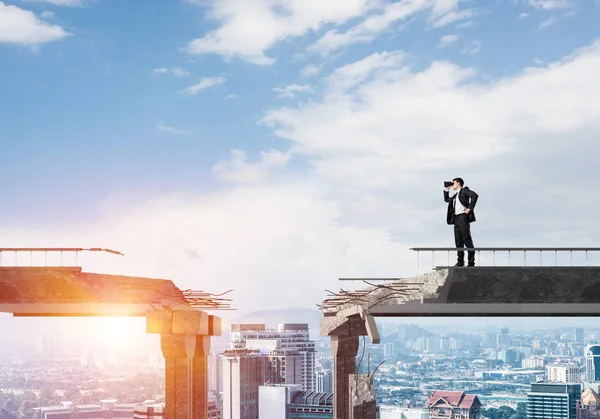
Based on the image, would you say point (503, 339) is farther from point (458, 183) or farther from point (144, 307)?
point (458, 183)

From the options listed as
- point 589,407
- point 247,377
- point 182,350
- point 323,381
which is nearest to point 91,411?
point 247,377

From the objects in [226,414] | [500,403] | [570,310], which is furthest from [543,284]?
[500,403]

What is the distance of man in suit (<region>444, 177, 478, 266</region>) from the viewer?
15102mm

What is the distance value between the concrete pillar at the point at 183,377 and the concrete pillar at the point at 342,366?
2.88m

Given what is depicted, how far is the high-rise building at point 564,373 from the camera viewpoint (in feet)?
472

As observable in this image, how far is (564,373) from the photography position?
476 feet

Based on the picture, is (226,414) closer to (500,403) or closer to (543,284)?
(500,403)

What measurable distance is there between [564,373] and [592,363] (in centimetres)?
924

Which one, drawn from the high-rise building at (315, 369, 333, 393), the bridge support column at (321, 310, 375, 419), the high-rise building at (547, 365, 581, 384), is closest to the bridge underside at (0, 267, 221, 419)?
the bridge support column at (321, 310, 375, 419)

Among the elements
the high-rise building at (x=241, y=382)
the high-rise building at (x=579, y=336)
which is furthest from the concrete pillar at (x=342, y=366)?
the high-rise building at (x=579, y=336)

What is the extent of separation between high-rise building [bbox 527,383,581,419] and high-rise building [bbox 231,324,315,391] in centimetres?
3418

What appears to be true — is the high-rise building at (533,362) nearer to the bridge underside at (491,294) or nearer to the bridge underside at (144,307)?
the bridge underside at (144,307)

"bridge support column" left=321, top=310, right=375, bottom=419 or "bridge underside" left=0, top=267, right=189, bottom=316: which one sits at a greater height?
"bridge underside" left=0, top=267, right=189, bottom=316

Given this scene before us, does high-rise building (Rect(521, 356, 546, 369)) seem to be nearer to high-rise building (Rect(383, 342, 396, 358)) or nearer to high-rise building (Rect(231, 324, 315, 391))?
high-rise building (Rect(383, 342, 396, 358))
